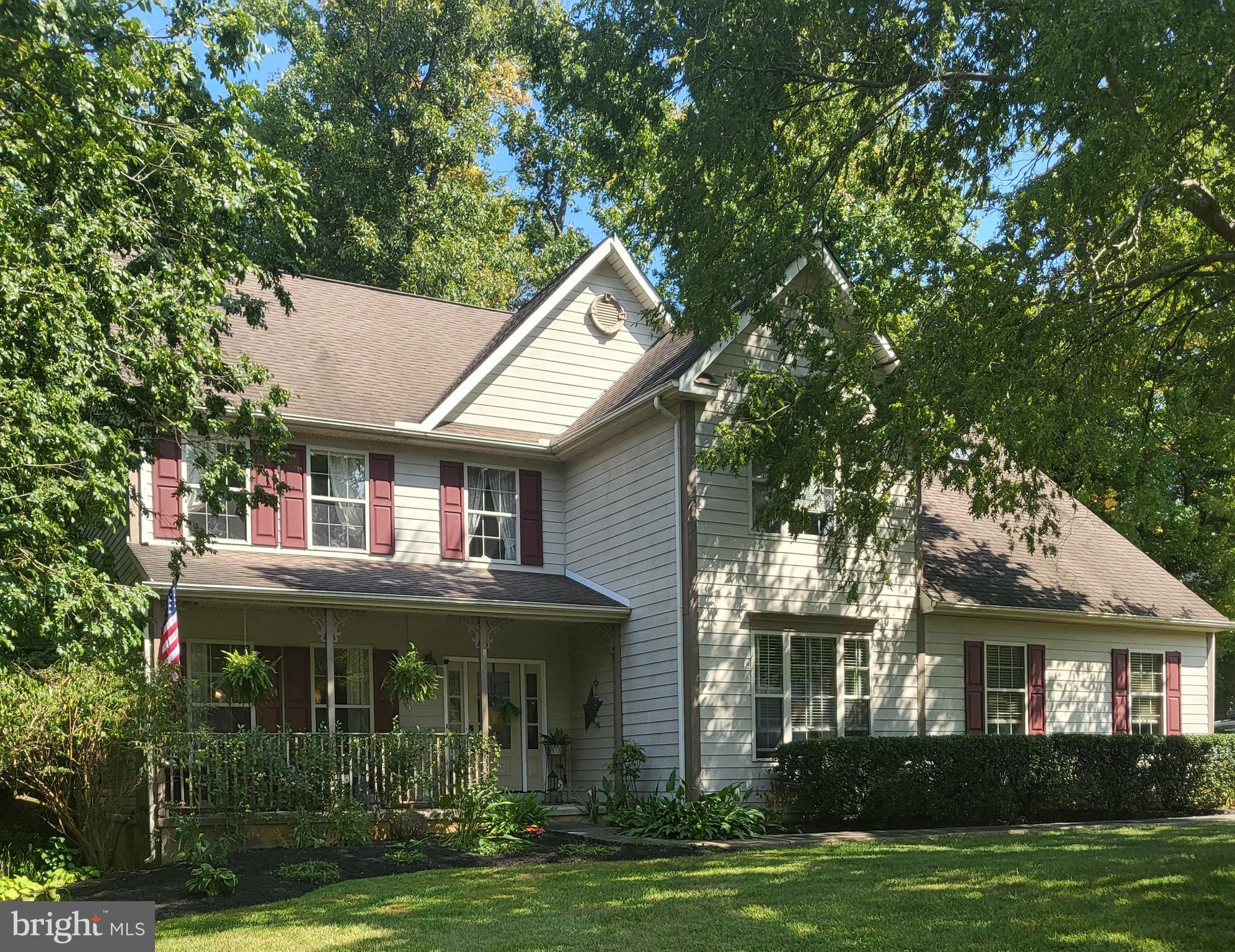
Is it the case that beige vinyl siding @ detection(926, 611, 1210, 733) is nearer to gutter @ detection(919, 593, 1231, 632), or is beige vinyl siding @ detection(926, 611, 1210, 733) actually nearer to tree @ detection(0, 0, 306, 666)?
gutter @ detection(919, 593, 1231, 632)

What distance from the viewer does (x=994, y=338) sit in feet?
38.6

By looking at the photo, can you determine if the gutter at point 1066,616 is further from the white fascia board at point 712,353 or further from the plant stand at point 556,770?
the plant stand at point 556,770

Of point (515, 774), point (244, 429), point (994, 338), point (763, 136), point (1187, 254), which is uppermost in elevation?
point (763, 136)

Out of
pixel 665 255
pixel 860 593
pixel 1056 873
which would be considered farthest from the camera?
pixel 860 593

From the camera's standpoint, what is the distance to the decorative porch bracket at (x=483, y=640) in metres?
16.3

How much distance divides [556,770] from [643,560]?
3.90 metres

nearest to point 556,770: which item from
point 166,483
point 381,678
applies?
point 381,678

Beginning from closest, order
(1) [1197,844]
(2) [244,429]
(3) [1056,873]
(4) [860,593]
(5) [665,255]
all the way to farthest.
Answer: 1. (3) [1056,873]
2. (2) [244,429]
3. (1) [1197,844]
4. (5) [665,255]
5. (4) [860,593]

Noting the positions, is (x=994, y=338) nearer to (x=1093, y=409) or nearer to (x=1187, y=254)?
(x=1093, y=409)

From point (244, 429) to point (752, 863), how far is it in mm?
6768

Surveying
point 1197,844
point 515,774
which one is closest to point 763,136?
point 1197,844

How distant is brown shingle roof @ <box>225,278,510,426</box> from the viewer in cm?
1825

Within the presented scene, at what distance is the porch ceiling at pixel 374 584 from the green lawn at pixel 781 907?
4.48m

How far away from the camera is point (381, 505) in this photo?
17797 millimetres
